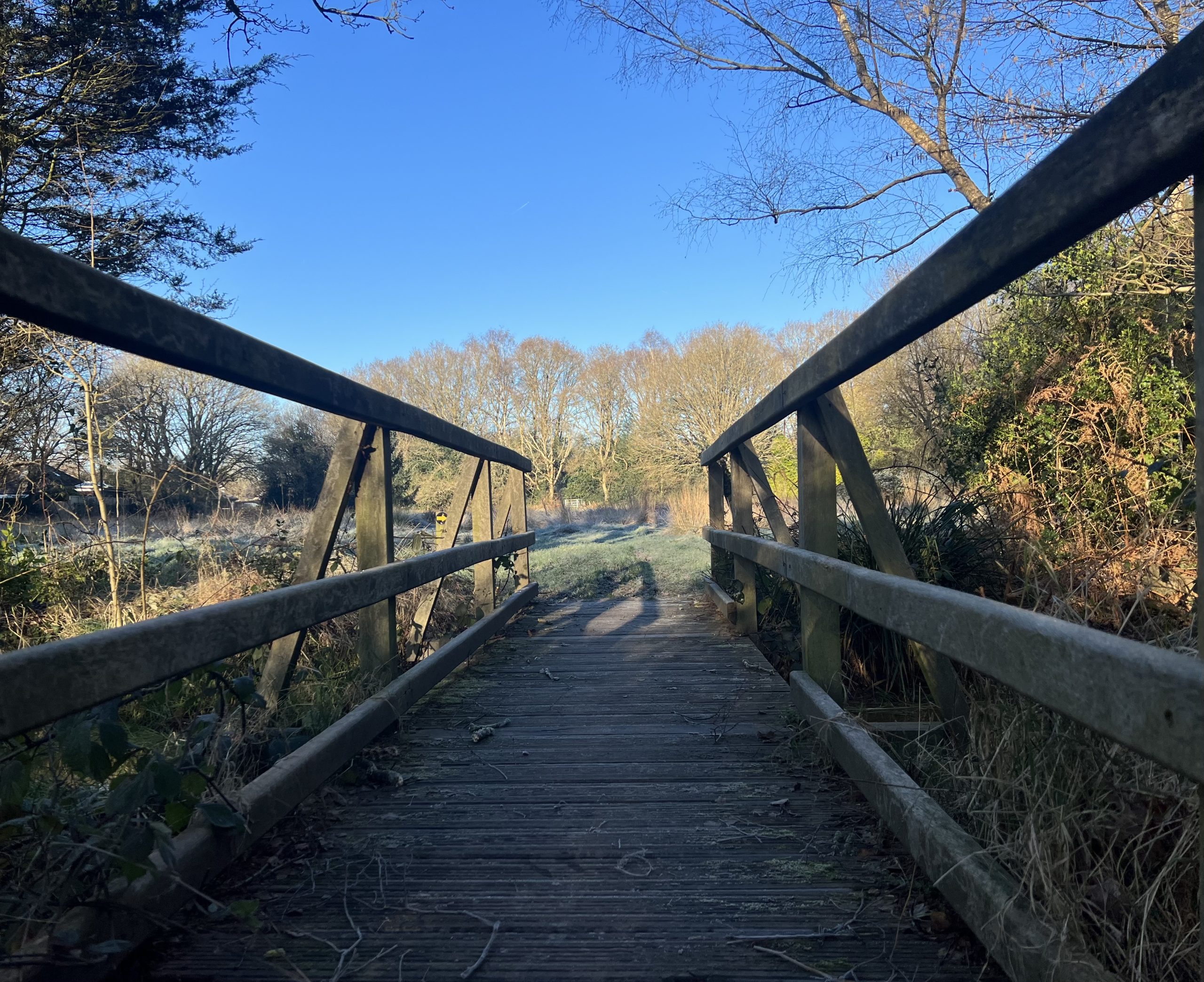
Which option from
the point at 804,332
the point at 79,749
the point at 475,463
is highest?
the point at 804,332

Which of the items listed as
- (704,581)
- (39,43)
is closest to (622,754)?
(704,581)

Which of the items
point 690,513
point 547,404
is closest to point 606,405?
point 547,404

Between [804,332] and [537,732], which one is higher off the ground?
[804,332]

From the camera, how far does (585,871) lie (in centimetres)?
197

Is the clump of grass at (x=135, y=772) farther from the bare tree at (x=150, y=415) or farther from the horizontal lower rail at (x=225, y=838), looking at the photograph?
the bare tree at (x=150, y=415)

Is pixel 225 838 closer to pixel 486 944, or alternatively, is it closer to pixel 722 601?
pixel 486 944

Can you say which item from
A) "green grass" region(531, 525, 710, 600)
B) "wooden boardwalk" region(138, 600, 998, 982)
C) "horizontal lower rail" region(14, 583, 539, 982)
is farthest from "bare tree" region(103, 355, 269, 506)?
"green grass" region(531, 525, 710, 600)

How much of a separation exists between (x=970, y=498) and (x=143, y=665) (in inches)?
171

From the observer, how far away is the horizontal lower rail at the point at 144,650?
1.17 meters

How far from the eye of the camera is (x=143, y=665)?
4.75 ft

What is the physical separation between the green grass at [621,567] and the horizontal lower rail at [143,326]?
6162 millimetres

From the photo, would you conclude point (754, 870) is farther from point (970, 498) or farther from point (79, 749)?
point (970, 498)

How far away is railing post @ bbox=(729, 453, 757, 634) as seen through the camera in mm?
5074

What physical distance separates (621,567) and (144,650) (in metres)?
9.23
